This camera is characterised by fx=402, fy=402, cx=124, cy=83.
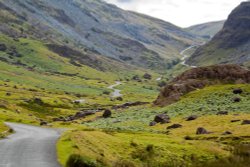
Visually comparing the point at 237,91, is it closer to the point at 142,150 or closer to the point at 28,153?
the point at 142,150

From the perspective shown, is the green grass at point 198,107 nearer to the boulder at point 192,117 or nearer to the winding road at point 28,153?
the boulder at point 192,117

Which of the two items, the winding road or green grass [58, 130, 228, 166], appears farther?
green grass [58, 130, 228, 166]

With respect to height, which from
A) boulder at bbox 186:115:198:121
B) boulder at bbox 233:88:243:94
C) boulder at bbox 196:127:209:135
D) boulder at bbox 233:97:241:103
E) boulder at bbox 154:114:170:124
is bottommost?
boulder at bbox 154:114:170:124

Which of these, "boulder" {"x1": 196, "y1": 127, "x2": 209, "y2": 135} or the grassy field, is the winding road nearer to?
the grassy field

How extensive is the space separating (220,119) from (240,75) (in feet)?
197

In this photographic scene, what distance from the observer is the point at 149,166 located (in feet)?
175

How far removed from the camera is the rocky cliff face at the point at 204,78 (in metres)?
150

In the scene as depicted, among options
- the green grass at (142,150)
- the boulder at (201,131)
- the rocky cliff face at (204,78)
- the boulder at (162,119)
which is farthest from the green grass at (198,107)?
the green grass at (142,150)

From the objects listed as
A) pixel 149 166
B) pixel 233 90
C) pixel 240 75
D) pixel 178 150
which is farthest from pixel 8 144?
pixel 240 75

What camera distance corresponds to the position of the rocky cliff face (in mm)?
149750

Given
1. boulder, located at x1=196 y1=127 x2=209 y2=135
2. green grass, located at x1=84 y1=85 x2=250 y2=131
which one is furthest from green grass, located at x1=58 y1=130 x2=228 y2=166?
green grass, located at x1=84 y1=85 x2=250 y2=131

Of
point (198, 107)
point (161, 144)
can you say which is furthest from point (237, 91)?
point (161, 144)

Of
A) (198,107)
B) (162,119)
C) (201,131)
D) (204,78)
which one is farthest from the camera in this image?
(204,78)

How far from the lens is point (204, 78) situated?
157 metres
